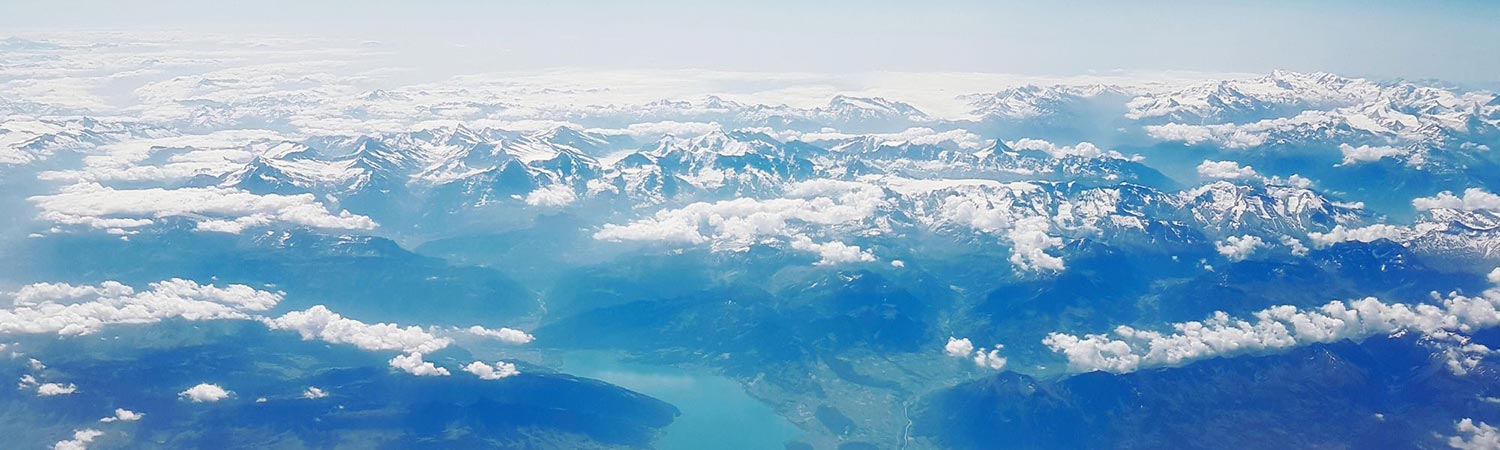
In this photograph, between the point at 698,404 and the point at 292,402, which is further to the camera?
the point at 698,404

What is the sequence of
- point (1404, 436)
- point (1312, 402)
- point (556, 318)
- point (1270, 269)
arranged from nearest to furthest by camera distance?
point (1404, 436) < point (1312, 402) < point (556, 318) < point (1270, 269)

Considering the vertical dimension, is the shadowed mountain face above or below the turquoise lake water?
above

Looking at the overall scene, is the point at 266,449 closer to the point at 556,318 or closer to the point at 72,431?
the point at 72,431

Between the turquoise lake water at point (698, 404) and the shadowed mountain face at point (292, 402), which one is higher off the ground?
the shadowed mountain face at point (292, 402)

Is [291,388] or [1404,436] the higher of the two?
[291,388]

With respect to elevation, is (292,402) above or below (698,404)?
above

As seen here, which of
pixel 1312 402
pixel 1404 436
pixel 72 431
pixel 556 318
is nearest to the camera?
pixel 72 431

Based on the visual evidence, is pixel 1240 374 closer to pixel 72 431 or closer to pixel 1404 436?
pixel 1404 436

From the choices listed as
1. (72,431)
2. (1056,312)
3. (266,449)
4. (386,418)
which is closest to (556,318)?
(386,418)

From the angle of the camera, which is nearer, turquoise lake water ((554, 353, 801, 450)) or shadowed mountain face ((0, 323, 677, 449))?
shadowed mountain face ((0, 323, 677, 449))

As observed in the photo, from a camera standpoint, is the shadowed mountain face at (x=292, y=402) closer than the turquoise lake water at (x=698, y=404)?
Yes

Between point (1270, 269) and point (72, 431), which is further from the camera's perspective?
point (1270, 269)
